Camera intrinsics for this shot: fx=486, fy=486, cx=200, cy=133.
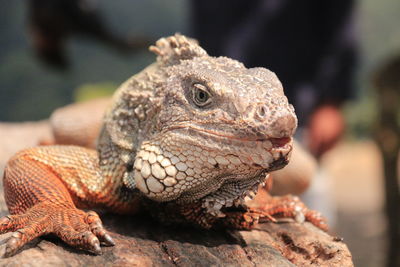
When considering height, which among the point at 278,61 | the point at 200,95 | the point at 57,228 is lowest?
the point at 57,228

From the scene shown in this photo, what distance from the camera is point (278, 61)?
5.95m

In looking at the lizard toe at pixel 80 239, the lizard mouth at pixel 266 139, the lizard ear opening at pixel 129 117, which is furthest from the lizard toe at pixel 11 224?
the lizard mouth at pixel 266 139

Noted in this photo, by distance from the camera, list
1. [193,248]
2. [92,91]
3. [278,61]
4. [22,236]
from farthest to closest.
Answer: [92,91] < [278,61] < [193,248] < [22,236]

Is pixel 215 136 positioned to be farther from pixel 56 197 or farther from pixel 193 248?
pixel 56 197

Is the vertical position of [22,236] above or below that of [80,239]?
below

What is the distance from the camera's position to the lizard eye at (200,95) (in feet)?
7.44

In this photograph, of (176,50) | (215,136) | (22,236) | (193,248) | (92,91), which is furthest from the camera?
(92,91)

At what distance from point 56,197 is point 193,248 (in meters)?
0.74

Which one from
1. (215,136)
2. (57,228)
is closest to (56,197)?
(57,228)

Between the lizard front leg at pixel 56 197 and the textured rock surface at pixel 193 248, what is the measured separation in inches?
2.5

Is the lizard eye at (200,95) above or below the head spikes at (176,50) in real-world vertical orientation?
below

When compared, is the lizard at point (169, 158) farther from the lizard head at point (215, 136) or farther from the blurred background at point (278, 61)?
the blurred background at point (278, 61)

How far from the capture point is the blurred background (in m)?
6.00

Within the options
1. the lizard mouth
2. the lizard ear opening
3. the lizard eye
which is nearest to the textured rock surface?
the lizard ear opening
